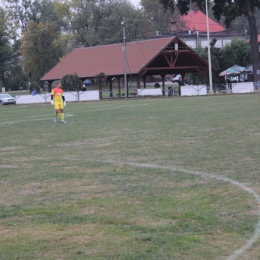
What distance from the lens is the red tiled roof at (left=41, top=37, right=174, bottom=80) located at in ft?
183

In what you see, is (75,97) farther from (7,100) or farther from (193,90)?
(193,90)

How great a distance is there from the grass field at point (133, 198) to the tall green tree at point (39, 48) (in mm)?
67503

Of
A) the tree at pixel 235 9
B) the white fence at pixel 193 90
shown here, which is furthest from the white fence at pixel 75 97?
the tree at pixel 235 9

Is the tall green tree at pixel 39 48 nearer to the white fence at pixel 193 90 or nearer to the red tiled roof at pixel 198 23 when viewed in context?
the red tiled roof at pixel 198 23

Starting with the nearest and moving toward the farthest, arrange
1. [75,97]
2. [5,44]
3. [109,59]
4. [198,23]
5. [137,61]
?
[75,97] → [137,61] → [109,59] → [5,44] → [198,23]

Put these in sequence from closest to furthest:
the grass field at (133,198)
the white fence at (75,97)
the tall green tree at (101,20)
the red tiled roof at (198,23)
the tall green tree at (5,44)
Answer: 1. the grass field at (133,198)
2. the white fence at (75,97)
3. the tall green tree at (101,20)
4. the tall green tree at (5,44)
5. the red tiled roof at (198,23)

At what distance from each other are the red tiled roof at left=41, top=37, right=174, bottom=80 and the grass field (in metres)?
40.0

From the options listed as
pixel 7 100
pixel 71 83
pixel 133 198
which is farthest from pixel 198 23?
pixel 133 198

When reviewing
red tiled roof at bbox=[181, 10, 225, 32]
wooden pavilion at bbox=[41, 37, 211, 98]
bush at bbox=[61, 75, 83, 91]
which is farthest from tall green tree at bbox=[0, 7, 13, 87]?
red tiled roof at bbox=[181, 10, 225, 32]

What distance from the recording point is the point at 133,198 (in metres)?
8.47

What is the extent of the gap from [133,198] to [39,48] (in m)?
76.6

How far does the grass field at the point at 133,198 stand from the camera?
6.19 m

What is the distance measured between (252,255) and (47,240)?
2.30 meters

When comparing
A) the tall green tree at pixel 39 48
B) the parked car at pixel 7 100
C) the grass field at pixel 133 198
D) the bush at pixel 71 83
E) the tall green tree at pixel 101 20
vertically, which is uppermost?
the tall green tree at pixel 101 20
